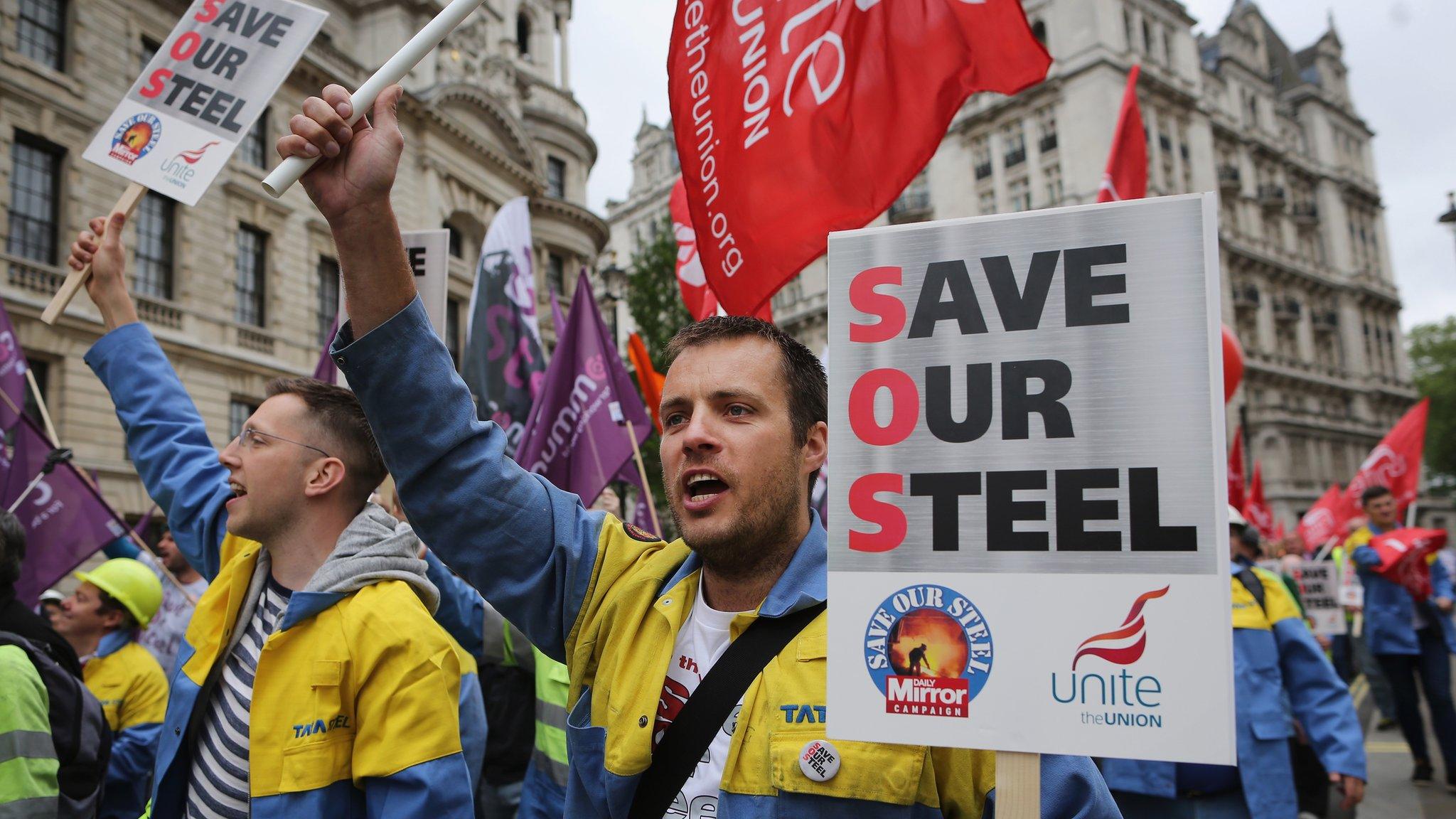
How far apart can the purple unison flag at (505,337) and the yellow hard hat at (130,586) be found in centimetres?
321

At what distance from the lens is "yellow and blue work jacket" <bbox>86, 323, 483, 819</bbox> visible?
239cm

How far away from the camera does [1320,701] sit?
4.48 meters

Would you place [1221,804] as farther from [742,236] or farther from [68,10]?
[68,10]

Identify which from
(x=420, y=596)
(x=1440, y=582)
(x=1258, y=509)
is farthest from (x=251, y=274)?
(x=420, y=596)

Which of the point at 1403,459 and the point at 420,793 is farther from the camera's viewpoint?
the point at 1403,459

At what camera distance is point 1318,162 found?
62406 millimetres

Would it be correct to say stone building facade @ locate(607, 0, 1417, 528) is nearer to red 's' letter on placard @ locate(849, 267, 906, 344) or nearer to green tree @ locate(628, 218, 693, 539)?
green tree @ locate(628, 218, 693, 539)

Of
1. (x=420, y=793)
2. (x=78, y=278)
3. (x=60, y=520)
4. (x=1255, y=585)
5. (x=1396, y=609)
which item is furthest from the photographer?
(x=1396, y=609)

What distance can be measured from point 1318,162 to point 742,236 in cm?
7016

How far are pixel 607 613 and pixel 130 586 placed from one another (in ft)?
13.0

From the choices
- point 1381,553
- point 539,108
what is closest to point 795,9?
point 1381,553

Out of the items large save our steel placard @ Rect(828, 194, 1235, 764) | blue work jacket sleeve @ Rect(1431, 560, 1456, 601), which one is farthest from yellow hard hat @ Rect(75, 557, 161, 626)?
blue work jacket sleeve @ Rect(1431, 560, 1456, 601)

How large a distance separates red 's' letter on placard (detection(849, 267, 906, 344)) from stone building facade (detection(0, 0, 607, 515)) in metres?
19.2

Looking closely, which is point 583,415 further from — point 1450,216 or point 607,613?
point 1450,216
